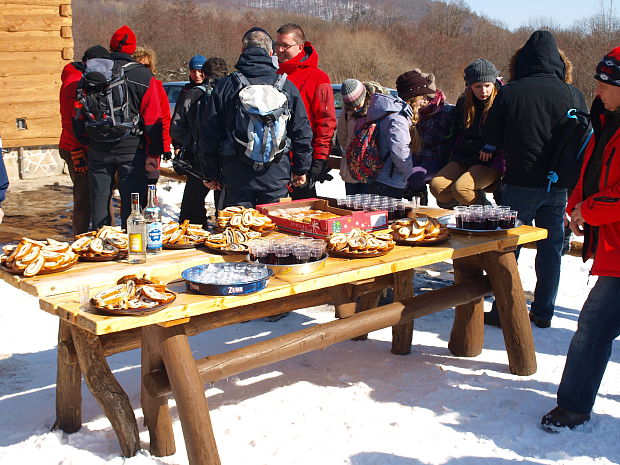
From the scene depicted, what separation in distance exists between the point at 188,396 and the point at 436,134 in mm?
3651

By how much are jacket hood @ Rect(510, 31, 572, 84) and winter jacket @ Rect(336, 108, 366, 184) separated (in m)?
1.28

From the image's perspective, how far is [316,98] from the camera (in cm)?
597

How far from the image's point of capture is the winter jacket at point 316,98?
595 centimetres

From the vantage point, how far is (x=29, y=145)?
1148cm

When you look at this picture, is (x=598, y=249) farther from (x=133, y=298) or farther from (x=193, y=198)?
(x=193, y=198)

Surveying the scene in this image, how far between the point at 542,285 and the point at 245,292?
9.41 feet

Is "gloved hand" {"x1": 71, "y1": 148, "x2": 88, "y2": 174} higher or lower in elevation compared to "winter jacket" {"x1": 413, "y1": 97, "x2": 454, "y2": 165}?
lower

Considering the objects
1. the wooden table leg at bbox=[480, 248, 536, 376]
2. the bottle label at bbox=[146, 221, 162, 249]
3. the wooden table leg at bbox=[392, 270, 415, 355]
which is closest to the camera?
the bottle label at bbox=[146, 221, 162, 249]

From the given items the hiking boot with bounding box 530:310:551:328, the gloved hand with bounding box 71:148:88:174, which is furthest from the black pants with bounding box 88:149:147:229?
the hiking boot with bounding box 530:310:551:328

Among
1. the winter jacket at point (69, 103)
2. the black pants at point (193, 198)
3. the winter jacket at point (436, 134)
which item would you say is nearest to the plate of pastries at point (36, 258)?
the winter jacket at point (69, 103)

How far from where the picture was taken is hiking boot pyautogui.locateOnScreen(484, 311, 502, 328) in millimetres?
5438

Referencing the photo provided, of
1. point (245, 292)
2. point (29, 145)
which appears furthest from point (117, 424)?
point (29, 145)

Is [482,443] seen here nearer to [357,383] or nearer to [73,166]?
[357,383]

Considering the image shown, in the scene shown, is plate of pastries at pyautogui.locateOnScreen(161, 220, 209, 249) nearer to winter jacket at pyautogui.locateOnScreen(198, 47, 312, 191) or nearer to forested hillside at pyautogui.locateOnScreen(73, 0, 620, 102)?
winter jacket at pyautogui.locateOnScreen(198, 47, 312, 191)
